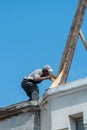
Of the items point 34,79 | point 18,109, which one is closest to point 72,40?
point 34,79

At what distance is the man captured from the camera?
14086 millimetres

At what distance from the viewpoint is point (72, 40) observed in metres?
16.2

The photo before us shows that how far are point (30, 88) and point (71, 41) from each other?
2710mm

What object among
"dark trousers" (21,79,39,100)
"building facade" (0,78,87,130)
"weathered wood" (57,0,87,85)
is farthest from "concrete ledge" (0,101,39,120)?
"weathered wood" (57,0,87,85)

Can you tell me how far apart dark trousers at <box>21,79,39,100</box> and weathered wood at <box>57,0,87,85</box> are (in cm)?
124

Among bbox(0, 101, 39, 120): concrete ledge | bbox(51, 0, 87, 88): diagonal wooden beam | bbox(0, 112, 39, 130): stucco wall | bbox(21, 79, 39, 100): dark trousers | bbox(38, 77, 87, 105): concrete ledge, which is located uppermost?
bbox(51, 0, 87, 88): diagonal wooden beam

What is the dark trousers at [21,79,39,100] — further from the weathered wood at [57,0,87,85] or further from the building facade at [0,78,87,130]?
the weathered wood at [57,0,87,85]

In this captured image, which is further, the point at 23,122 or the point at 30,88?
the point at 30,88

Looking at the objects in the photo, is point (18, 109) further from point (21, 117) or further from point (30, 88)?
point (30, 88)

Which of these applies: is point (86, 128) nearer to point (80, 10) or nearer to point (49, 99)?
point (49, 99)

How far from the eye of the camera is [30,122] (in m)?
13.4

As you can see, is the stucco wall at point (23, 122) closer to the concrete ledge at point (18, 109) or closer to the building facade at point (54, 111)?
the building facade at point (54, 111)

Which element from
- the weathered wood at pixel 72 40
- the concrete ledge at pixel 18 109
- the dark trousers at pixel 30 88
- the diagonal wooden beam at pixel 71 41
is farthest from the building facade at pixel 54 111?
the weathered wood at pixel 72 40

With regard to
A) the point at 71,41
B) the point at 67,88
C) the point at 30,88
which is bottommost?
the point at 67,88
